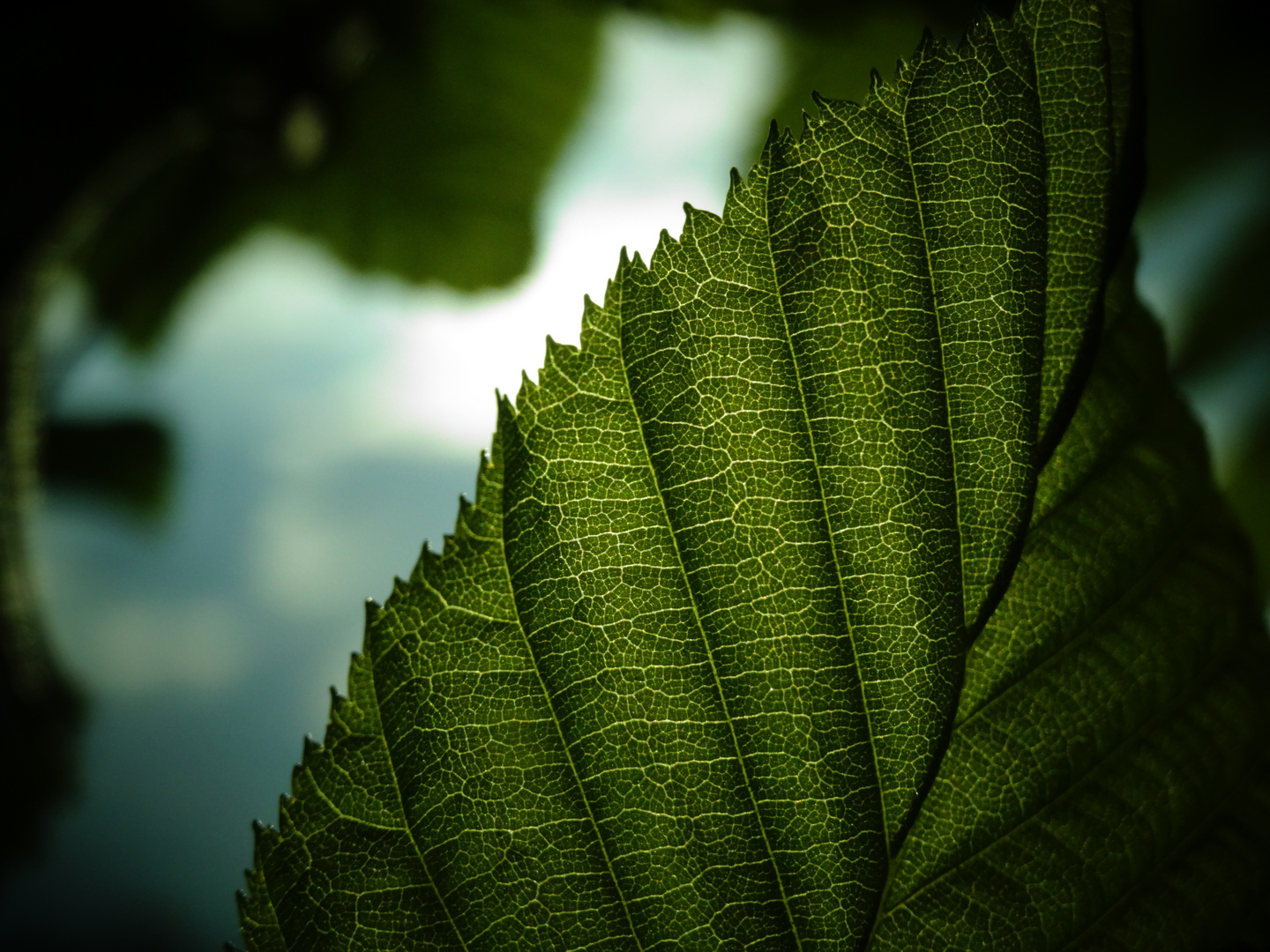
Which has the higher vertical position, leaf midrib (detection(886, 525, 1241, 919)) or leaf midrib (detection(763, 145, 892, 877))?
leaf midrib (detection(763, 145, 892, 877))

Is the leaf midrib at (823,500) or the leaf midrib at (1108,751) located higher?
the leaf midrib at (823,500)

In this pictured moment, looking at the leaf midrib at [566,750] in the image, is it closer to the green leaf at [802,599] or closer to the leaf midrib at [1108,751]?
the green leaf at [802,599]

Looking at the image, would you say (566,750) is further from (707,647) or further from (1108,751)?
(1108,751)

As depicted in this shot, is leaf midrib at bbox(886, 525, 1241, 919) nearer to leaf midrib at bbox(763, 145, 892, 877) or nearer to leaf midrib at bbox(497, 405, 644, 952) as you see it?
leaf midrib at bbox(763, 145, 892, 877)

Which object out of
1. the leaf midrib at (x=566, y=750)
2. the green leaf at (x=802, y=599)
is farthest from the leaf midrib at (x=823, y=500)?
the leaf midrib at (x=566, y=750)

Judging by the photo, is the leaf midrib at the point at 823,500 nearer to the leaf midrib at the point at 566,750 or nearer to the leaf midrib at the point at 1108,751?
the leaf midrib at the point at 1108,751

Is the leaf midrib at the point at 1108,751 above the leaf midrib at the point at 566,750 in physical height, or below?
below

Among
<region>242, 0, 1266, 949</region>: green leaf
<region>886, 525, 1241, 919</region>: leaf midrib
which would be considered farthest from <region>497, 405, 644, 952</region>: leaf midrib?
<region>886, 525, 1241, 919</region>: leaf midrib

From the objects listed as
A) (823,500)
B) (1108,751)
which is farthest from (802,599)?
(1108,751)
